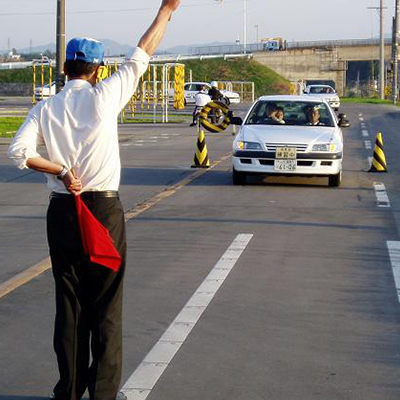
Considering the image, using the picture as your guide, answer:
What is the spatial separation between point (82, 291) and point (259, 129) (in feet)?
39.4

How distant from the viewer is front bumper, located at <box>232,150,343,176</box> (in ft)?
54.2

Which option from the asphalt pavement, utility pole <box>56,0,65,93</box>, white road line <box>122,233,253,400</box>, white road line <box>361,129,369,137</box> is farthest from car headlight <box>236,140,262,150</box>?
white road line <box>361,129,369,137</box>

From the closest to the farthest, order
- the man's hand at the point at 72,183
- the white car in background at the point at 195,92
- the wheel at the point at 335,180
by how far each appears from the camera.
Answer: the man's hand at the point at 72,183 < the wheel at the point at 335,180 < the white car in background at the point at 195,92

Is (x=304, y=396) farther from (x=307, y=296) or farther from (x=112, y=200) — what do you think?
(x=307, y=296)

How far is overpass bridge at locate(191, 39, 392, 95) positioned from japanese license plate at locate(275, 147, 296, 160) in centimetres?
9444

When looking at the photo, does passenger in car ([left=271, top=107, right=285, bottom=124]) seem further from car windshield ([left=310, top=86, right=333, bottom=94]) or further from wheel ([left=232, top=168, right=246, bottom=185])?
car windshield ([left=310, top=86, right=333, bottom=94])

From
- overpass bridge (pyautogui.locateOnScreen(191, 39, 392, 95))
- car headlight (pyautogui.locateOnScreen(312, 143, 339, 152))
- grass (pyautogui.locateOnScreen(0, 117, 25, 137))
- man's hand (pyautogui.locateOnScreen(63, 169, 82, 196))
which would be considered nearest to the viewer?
man's hand (pyautogui.locateOnScreen(63, 169, 82, 196))

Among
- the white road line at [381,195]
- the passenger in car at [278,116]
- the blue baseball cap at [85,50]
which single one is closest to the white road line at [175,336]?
the blue baseball cap at [85,50]

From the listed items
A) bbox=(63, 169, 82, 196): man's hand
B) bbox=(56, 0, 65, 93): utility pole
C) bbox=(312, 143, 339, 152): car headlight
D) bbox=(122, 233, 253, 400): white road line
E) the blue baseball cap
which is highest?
bbox=(56, 0, 65, 93): utility pole

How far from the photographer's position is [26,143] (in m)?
5.23

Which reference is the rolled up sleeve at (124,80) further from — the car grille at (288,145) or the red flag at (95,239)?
the car grille at (288,145)

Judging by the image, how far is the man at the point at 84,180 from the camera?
5227 millimetres

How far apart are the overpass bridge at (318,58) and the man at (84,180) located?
106 metres

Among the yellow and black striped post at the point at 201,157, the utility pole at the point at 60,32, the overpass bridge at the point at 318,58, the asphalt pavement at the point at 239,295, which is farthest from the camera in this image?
the overpass bridge at the point at 318,58
